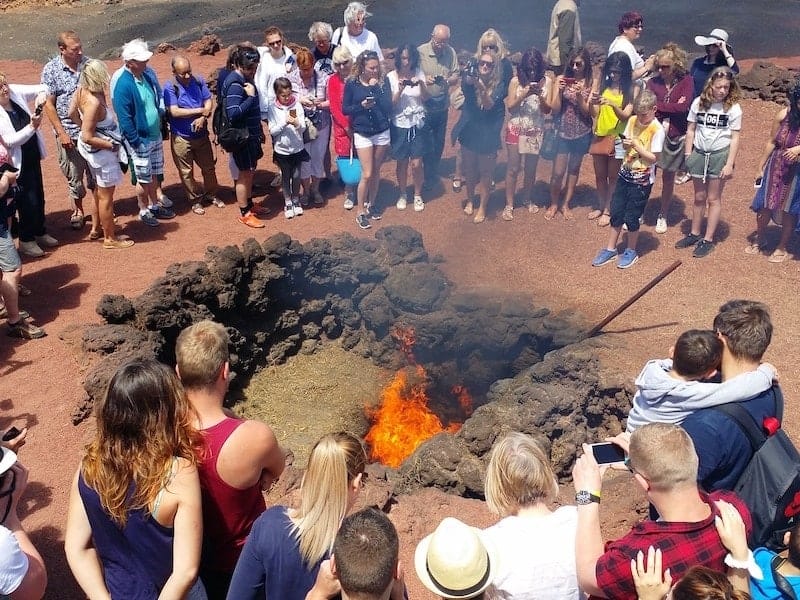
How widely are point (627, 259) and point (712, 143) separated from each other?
1.63 m

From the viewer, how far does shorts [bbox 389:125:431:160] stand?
9969 mm

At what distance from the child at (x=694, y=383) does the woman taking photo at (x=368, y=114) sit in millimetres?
5925

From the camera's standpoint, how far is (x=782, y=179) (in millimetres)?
8477

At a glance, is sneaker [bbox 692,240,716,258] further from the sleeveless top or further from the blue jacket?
the sleeveless top

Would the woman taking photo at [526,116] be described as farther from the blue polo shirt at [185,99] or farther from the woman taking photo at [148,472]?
the woman taking photo at [148,472]

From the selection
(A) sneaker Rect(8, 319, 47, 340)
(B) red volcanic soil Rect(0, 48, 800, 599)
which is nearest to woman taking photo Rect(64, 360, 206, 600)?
(B) red volcanic soil Rect(0, 48, 800, 599)

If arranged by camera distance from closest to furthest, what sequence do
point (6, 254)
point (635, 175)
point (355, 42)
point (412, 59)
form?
point (6, 254), point (635, 175), point (412, 59), point (355, 42)

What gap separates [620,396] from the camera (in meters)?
6.72

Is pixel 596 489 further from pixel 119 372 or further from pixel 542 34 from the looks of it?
pixel 542 34

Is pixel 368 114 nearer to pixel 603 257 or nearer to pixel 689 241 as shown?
pixel 603 257

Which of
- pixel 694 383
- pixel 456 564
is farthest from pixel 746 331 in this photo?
pixel 456 564

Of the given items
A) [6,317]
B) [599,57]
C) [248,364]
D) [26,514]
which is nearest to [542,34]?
[599,57]

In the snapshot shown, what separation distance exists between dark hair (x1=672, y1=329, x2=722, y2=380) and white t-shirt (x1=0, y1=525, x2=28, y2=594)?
3.56m

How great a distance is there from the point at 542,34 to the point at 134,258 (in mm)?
13969
